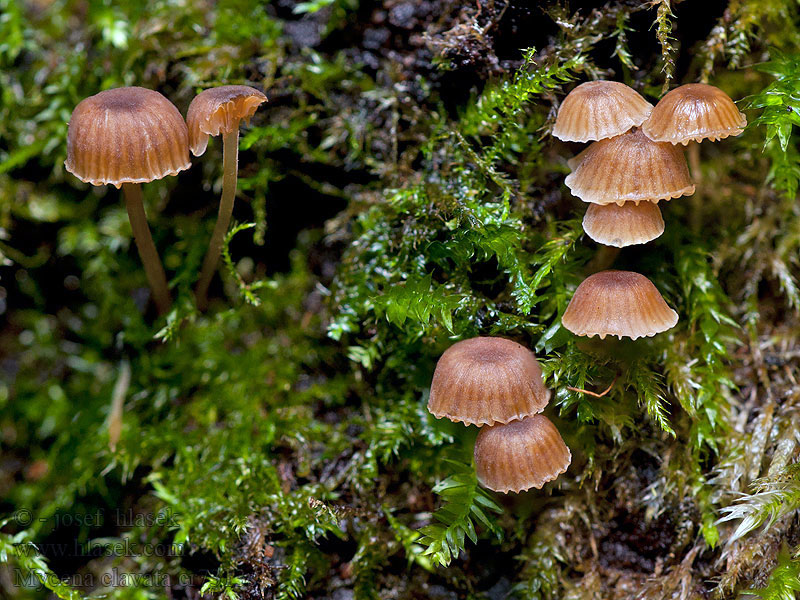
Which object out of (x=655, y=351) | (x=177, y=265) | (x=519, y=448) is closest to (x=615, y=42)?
(x=655, y=351)

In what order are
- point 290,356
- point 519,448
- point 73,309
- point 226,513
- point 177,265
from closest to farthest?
point 519,448
point 226,513
point 290,356
point 177,265
point 73,309

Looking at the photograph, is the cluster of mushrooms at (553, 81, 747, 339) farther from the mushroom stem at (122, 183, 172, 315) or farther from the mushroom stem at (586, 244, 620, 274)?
the mushroom stem at (122, 183, 172, 315)

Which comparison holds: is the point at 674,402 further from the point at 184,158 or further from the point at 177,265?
the point at 177,265

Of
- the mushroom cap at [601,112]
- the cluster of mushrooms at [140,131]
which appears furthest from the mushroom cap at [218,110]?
the mushroom cap at [601,112]

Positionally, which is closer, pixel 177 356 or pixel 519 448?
pixel 519 448

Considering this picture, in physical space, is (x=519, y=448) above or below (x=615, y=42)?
below

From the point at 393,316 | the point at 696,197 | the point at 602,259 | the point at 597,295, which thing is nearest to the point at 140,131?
the point at 393,316
